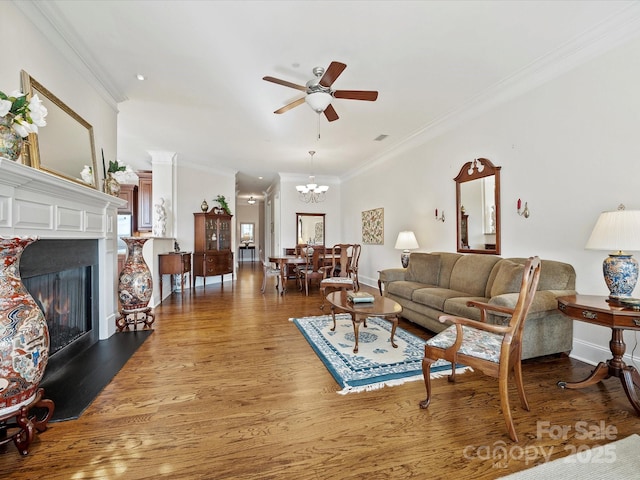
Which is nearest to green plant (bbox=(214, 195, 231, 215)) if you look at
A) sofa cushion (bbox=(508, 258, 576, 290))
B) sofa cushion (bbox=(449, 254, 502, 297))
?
sofa cushion (bbox=(449, 254, 502, 297))

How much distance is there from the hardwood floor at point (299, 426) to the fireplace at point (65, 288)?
696mm

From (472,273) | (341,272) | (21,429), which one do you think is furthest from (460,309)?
(21,429)

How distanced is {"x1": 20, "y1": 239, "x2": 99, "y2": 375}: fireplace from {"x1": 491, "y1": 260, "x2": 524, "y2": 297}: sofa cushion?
4.02 m

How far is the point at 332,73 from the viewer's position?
→ 270 centimetres

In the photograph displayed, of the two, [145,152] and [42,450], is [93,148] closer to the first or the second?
[42,450]

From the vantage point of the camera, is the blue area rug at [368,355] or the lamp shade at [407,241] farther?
the lamp shade at [407,241]

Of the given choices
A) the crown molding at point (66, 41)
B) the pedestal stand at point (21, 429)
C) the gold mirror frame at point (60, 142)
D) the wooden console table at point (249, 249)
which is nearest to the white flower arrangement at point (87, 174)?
the gold mirror frame at point (60, 142)

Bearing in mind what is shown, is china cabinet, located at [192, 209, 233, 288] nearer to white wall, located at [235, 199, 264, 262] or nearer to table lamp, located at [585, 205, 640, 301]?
white wall, located at [235, 199, 264, 262]

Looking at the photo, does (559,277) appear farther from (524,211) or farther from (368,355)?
(368,355)

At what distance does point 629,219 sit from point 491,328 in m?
1.40

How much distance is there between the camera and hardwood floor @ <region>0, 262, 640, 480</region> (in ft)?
4.90

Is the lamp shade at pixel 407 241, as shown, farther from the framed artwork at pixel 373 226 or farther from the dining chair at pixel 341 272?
the framed artwork at pixel 373 226

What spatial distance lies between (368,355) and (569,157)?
277 cm

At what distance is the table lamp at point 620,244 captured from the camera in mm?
2080
